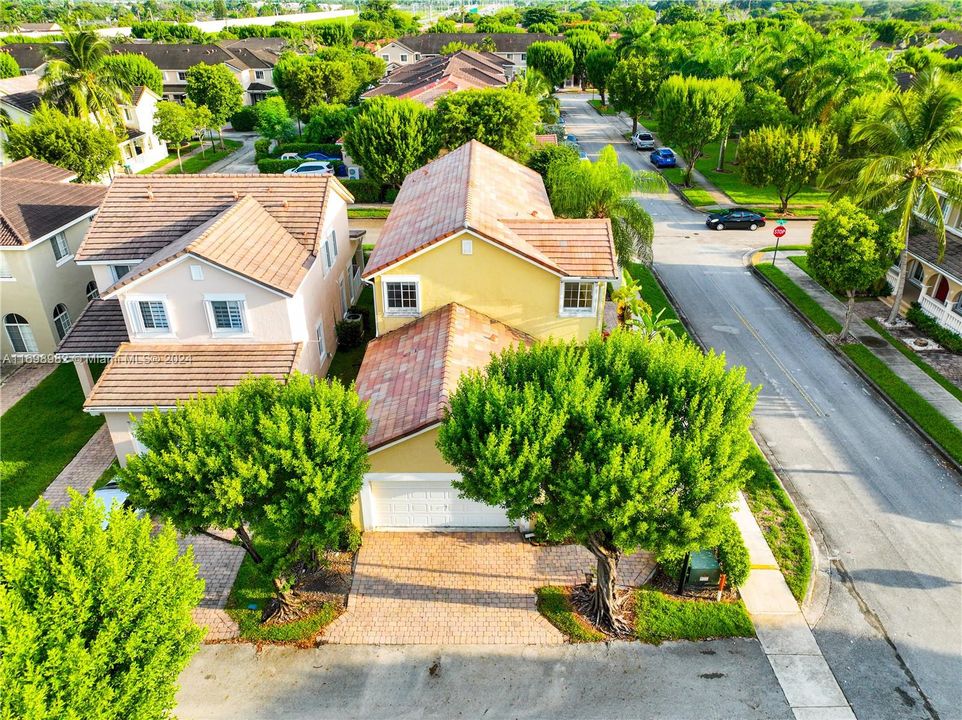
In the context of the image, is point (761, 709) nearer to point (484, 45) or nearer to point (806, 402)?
point (806, 402)

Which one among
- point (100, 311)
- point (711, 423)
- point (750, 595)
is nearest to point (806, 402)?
point (750, 595)

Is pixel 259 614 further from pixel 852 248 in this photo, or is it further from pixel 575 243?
pixel 852 248

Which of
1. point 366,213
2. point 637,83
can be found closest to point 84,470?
point 366,213

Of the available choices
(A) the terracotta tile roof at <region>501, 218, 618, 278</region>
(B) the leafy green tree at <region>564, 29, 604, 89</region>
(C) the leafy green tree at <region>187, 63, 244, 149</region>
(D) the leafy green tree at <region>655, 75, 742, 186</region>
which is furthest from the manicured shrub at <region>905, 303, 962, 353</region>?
(B) the leafy green tree at <region>564, 29, 604, 89</region>

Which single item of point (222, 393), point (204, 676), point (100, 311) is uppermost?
point (222, 393)

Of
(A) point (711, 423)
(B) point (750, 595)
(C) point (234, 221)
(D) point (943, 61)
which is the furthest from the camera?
(D) point (943, 61)

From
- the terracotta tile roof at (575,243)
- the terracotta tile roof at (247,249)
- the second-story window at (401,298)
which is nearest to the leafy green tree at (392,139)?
the terracotta tile roof at (247,249)

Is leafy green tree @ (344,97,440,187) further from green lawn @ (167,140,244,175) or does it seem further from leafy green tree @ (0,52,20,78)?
leafy green tree @ (0,52,20,78)
